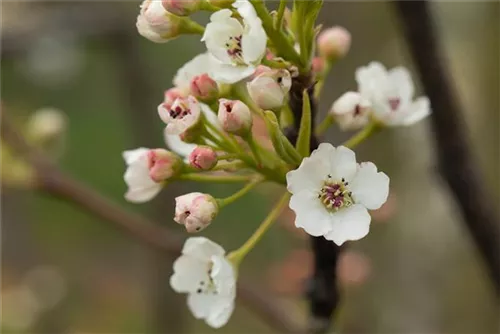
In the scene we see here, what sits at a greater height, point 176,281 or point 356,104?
point 356,104

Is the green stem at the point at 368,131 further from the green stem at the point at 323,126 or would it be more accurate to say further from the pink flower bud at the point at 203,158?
the pink flower bud at the point at 203,158

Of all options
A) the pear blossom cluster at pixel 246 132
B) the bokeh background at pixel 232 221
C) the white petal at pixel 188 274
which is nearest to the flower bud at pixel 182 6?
the pear blossom cluster at pixel 246 132

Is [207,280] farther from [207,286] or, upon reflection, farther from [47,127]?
[47,127]

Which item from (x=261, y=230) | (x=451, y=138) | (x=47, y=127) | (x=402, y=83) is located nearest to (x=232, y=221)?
(x=47, y=127)

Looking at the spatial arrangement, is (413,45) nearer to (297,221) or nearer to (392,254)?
(297,221)

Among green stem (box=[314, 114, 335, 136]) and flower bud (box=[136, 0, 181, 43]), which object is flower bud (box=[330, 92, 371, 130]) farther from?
flower bud (box=[136, 0, 181, 43])

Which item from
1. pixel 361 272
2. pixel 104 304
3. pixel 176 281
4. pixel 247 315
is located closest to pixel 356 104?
pixel 176 281

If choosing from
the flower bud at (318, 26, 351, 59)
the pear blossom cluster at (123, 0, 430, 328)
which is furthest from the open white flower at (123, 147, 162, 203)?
the flower bud at (318, 26, 351, 59)
